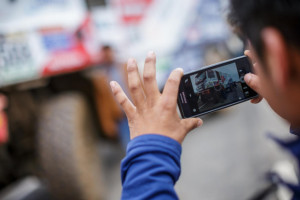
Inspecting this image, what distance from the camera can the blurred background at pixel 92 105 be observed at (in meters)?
1.34

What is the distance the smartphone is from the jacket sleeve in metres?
0.15

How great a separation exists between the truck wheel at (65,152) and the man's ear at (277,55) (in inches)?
46.0

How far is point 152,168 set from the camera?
0.43 metres

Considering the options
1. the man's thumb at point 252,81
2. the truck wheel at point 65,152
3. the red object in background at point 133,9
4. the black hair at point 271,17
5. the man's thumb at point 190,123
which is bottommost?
the truck wheel at point 65,152

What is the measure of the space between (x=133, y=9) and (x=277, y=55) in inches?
71.2

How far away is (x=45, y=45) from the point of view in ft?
4.63

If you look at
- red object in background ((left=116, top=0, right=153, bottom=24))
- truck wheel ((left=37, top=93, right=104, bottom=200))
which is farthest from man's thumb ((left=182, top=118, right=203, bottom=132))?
red object in background ((left=116, top=0, right=153, bottom=24))

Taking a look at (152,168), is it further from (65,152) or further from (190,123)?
(65,152)

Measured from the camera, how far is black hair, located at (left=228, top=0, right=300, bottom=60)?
0.38m

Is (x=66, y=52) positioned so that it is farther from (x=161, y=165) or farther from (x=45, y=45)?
(x=161, y=165)

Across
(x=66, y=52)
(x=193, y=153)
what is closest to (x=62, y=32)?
(x=66, y=52)

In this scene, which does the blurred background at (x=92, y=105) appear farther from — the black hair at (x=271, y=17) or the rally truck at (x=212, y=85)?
the black hair at (x=271, y=17)

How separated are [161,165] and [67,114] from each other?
1132 millimetres

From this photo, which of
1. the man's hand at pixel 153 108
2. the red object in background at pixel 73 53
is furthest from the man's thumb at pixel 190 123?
the red object in background at pixel 73 53
